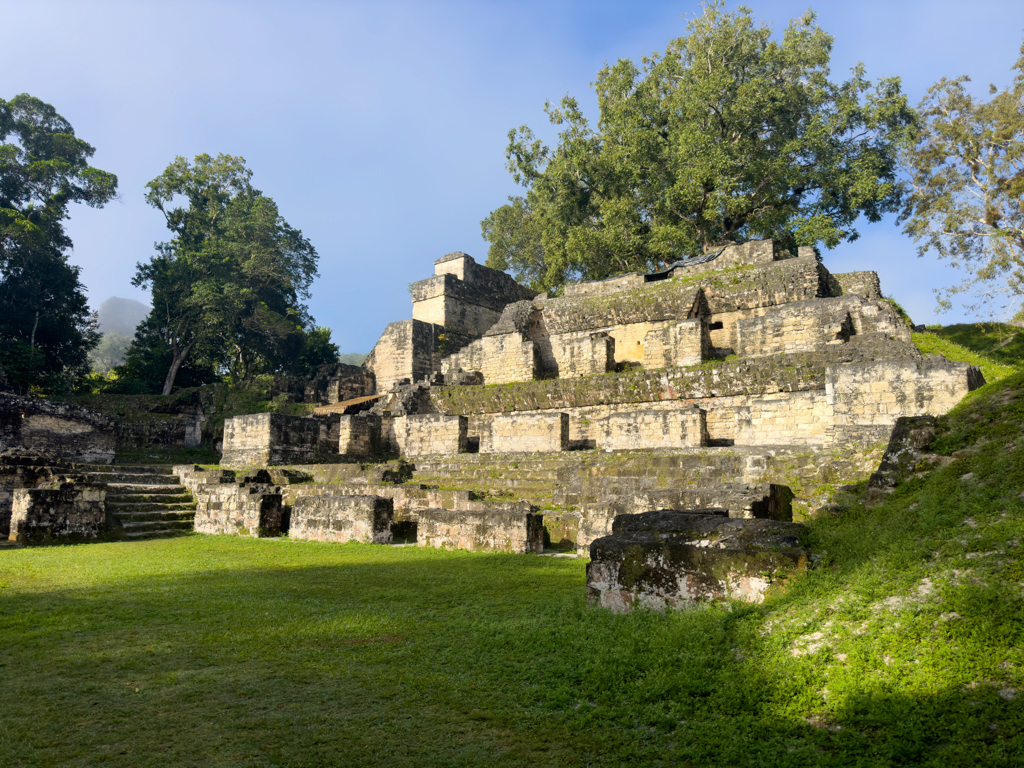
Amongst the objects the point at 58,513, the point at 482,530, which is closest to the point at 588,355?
the point at 482,530

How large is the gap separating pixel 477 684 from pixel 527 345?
57.1 ft

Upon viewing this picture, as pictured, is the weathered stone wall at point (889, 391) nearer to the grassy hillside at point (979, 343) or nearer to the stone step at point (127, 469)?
the grassy hillside at point (979, 343)

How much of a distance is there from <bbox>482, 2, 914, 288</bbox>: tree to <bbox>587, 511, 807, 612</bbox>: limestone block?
20388 millimetres

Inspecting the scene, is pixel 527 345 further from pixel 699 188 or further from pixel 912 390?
Result: pixel 912 390

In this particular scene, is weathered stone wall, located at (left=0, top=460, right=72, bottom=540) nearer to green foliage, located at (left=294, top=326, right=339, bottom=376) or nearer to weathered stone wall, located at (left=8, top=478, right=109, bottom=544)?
weathered stone wall, located at (left=8, top=478, right=109, bottom=544)

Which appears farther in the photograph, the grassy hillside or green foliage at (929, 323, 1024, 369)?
green foliage at (929, 323, 1024, 369)

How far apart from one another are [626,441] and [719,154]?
1427cm

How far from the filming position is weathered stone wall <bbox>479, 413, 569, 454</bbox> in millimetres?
14102

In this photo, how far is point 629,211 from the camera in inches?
962

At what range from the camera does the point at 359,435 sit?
18.2 meters

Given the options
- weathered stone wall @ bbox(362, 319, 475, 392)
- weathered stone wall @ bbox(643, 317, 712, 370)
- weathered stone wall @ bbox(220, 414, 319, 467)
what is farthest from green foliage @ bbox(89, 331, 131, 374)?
weathered stone wall @ bbox(643, 317, 712, 370)

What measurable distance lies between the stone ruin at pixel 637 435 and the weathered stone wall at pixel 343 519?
3 cm

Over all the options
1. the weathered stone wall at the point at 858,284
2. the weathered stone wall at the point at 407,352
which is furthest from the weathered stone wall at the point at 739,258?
the weathered stone wall at the point at 407,352

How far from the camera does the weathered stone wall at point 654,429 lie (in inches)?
477
